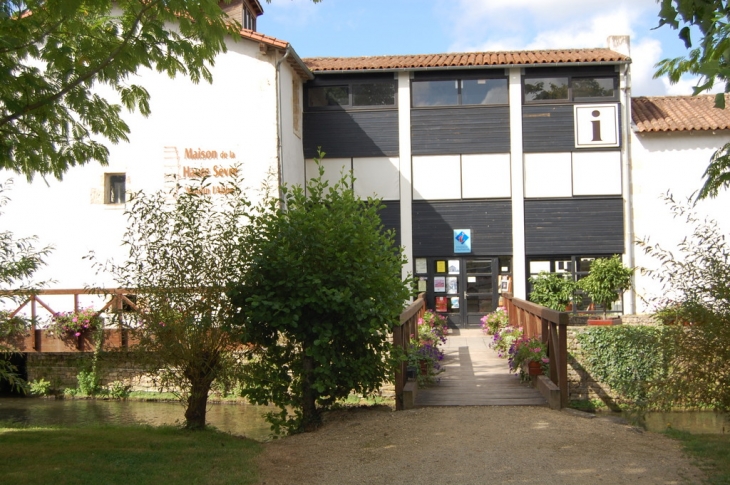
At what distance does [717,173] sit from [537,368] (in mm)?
4692

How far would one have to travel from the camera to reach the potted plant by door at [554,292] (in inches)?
808

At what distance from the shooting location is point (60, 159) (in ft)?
23.8

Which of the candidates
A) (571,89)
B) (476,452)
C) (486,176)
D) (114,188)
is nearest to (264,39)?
(114,188)

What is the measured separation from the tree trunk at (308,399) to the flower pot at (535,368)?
331 centimetres

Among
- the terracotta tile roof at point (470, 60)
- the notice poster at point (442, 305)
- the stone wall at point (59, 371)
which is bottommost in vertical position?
the stone wall at point (59, 371)

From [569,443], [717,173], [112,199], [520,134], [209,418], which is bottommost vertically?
[209,418]

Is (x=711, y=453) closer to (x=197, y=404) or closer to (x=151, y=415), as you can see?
(x=197, y=404)

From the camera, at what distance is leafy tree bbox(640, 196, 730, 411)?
22.5 ft

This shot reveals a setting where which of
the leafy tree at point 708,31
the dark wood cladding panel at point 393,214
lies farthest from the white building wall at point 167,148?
the leafy tree at point 708,31

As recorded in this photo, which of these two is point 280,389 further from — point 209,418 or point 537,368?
point 209,418

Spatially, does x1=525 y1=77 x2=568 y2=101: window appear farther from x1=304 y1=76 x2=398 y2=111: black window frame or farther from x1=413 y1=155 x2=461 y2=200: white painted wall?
x1=304 y1=76 x2=398 y2=111: black window frame

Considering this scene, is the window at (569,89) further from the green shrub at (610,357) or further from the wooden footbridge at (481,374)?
the wooden footbridge at (481,374)

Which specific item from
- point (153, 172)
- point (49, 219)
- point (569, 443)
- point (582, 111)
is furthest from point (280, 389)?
point (582, 111)

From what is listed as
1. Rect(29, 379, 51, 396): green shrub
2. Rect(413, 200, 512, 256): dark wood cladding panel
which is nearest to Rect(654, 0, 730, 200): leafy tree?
Rect(29, 379, 51, 396): green shrub
